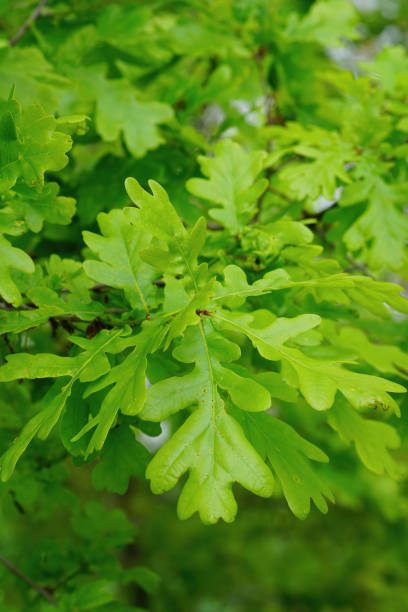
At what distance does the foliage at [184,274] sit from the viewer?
941 mm

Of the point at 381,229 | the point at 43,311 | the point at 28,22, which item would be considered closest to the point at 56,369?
the point at 43,311

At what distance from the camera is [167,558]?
189 inches

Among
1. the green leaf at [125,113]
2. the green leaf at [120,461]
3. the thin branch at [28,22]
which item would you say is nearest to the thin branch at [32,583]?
the green leaf at [120,461]

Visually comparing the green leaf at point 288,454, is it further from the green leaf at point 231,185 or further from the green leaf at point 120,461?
the green leaf at point 231,185

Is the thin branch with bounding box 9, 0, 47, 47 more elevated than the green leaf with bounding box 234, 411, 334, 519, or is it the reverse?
the thin branch with bounding box 9, 0, 47, 47

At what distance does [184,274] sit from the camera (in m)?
1.05

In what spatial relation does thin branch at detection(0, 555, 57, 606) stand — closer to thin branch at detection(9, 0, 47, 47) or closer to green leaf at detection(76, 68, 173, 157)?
green leaf at detection(76, 68, 173, 157)

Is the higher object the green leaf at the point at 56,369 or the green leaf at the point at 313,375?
the green leaf at the point at 313,375

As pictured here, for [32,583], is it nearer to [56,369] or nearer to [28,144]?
[56,369]

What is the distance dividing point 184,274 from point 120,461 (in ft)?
Answer: 1.46

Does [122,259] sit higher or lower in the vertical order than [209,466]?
higher

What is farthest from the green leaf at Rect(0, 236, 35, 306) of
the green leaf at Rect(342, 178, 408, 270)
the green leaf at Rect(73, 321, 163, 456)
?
the green leaf at Rect(342, 178, 408, 270)

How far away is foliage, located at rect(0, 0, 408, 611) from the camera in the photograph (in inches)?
37.0

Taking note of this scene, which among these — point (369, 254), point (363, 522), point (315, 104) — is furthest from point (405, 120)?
point (363, 522)
